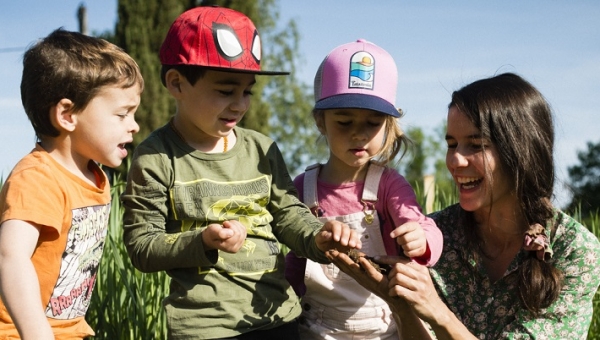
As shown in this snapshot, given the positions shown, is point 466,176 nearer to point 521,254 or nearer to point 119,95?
point 521,254

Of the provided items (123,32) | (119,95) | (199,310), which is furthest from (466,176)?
(123,32)

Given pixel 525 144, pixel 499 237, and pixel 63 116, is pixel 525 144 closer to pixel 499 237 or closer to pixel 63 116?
pixel 499 237

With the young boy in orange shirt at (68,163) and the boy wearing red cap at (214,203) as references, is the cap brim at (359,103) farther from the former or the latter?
the young boy in orange shirt at (68,163)

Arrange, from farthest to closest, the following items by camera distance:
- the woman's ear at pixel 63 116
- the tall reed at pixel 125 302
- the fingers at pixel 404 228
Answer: the tall reed at pixel 125 302, the fingers at pixel 404 228, the woman's ear at pixel 63 116

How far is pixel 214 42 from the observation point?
7.59 ft

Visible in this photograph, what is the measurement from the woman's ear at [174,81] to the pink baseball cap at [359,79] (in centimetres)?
49

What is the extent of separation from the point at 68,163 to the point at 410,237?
3.19ft

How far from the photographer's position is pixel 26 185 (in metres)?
2.00

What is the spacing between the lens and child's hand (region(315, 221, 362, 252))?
7.23ft

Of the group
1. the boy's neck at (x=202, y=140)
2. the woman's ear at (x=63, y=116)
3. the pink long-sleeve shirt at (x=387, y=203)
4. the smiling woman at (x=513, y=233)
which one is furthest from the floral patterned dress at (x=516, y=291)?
the woman's ear at (x=63, y=116)

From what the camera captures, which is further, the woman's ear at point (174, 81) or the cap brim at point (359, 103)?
the cap brim at point (359, 103)

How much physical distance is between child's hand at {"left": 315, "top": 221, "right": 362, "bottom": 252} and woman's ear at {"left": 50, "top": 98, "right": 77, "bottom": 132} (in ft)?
2.47

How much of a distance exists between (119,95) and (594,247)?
1534 mm

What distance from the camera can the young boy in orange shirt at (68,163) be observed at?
2010 millimetres
